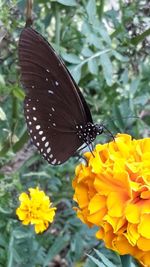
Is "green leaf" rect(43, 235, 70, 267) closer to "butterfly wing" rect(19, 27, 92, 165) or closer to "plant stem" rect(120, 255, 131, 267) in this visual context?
"butterfly wing" rect(19, 27, 92, 165)

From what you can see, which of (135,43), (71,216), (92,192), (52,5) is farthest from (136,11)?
(92,192)

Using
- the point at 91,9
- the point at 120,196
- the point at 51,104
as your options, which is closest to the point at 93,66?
the point at 91,9

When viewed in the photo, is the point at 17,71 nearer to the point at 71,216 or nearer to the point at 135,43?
the point at 135,43

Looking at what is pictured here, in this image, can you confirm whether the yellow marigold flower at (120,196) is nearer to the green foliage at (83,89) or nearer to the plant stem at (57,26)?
the green foliage at (83,89)

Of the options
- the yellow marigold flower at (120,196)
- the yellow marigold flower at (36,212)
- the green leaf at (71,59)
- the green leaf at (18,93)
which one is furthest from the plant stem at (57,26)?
the yellow marigold flower at (120,196)

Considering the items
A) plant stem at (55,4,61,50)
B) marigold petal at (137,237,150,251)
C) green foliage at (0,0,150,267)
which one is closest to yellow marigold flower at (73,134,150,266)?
marigold petal at (137,237,150,251)

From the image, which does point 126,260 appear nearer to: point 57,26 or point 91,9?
point 91,9
